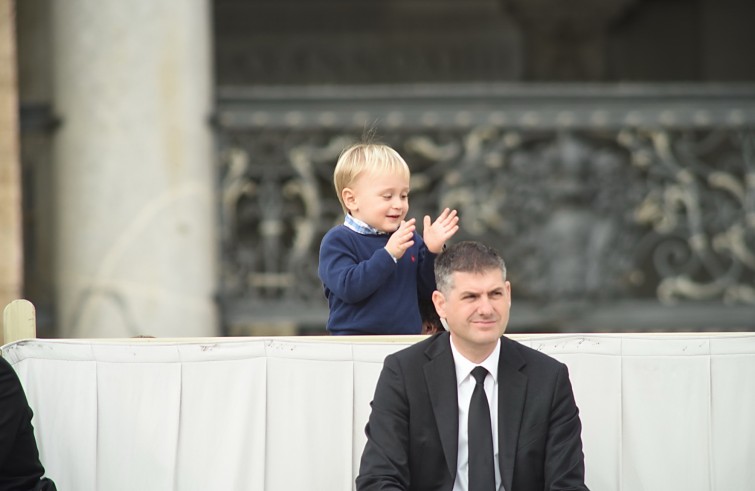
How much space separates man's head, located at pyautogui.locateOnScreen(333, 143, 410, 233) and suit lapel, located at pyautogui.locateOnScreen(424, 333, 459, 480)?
30.6 inches

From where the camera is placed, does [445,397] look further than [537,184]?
No

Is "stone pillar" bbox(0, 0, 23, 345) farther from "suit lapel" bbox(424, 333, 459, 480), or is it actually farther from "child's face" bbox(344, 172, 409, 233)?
"suit lapel" bbox(424, 333, 459, 480)

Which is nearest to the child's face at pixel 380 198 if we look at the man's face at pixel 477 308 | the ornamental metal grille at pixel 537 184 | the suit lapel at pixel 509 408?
the man's face at pixel 477 308

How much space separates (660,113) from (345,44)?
14.1ft

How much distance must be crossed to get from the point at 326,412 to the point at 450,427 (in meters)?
0.71

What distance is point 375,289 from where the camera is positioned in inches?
192

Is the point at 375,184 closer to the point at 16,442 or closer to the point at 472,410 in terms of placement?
the point at 472,410

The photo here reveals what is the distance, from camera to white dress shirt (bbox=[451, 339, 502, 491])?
426cm

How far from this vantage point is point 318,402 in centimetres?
482

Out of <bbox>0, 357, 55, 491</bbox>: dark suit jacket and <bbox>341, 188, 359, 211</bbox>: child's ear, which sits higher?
<bbox>341, 188, 359, 211</bbox>: child's ear

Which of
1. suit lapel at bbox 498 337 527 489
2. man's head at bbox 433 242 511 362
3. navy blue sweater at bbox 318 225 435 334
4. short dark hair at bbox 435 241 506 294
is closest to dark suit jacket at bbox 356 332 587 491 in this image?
suit lapel at bbox 498 337 527 489

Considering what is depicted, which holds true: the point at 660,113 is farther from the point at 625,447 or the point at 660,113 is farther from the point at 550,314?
the point at 625,447

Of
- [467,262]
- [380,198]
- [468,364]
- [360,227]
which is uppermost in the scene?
[380,198]

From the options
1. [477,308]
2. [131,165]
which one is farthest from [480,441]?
[131,165]
